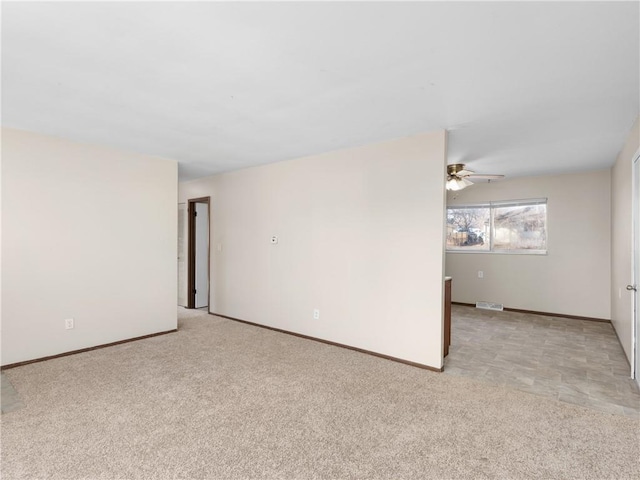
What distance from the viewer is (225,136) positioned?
3598 mm

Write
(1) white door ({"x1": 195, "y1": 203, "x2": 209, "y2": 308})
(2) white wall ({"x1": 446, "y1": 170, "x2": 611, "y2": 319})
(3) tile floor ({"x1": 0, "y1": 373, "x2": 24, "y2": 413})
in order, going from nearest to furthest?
(3) tile floor ({"x1": 0, "y1": 373, "x2": 24, "y2": 413}) < (2) white wall ({"x1": 446, "y1": 170, "x2": 611, "y2": 319}) < (1) white door ({"x1": 195, "y1": 203, "x2": 209, "y2": 308})

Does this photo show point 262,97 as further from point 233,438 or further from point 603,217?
point 603,217

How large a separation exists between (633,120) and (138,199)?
17.0ft

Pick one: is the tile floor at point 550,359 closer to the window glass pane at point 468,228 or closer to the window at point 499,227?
the window at point 499,227

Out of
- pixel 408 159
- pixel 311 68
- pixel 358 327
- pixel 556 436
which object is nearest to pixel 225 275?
pixel 358 327

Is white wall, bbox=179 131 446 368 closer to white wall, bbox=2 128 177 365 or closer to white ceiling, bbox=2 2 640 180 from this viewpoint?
white ceiling, bbox=2 2 640 180

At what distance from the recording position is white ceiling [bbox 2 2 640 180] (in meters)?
1.65

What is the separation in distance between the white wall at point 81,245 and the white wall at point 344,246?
102cm

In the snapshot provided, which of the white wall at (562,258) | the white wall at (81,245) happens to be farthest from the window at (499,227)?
the white wall at (81,245)

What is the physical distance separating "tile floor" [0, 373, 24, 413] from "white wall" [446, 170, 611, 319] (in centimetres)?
649

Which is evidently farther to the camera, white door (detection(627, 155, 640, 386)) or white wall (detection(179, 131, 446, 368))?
white wall (detection(179, 131, 446, 368))

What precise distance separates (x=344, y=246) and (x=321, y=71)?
87.8 inches

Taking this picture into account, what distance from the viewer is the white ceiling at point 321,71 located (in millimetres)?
1652

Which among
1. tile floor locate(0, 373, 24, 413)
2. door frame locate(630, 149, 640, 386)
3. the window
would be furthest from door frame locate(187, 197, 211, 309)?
door frame locate(630, 149, 640, 386)
